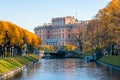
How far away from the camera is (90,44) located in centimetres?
10912

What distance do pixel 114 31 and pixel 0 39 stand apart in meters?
22.7

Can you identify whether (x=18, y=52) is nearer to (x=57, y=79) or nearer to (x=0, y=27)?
(x=0, y=27)

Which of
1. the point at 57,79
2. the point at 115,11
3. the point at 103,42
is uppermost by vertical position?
the point at 115,11

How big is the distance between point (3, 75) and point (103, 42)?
4361cm

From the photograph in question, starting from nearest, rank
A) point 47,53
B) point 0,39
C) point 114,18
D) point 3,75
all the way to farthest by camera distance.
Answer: point 3,75 < point 0,39 < point 114,18 < point 47,53

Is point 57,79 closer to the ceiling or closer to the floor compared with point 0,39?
closer to the floor

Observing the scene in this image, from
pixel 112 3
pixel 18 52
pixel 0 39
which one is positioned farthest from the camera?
pixel 18 52

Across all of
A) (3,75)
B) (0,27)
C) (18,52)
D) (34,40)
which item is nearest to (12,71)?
(3,75)

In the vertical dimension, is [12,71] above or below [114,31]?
below

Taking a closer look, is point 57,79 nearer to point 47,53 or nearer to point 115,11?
point 115,11

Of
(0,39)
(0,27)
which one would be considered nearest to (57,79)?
(0,39)

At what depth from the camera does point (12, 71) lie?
59750 millimetres

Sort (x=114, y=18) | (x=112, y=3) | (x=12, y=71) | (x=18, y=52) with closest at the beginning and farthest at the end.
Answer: (x=12, y=71) < (x=114, y=18) < (x=112, y=3) < (x=18, y=52)

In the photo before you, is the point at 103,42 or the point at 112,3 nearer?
the point at 112,3
